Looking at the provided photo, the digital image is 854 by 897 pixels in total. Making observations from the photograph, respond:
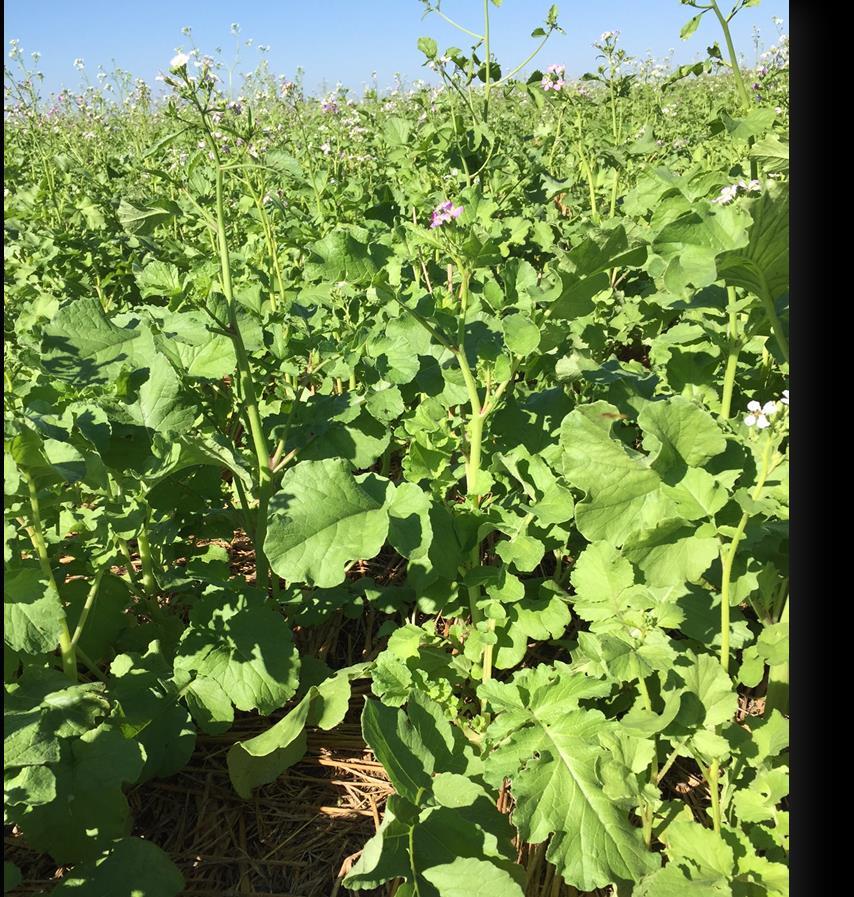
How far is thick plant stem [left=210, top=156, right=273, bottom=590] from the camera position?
1.72 metres

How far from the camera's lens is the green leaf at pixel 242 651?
1.65 metres

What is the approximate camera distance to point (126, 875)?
130 cm

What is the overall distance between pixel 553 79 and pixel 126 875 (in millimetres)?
4068

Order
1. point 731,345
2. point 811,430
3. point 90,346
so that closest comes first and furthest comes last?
point 811,430 → point 90,346 → point 731,345

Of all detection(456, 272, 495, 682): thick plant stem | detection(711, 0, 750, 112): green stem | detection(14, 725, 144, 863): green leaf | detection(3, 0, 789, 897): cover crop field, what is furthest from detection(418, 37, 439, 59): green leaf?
detection(14, 725, 144, 863): green leaf

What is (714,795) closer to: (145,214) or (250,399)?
(250,399)

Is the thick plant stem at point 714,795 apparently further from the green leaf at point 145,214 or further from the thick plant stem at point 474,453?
the green leaf at point 145,214

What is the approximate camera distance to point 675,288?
140 centimetres

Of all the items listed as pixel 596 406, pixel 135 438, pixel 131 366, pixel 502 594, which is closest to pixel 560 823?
pixel 502 594

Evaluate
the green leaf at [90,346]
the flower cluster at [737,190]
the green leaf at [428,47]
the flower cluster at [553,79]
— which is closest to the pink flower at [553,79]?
the flower cluster at [553,79]

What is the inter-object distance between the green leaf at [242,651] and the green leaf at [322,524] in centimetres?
28

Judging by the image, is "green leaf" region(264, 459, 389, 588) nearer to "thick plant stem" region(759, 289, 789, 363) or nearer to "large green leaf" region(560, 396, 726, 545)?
"large green leaf" region(560, 396, 726, 545)

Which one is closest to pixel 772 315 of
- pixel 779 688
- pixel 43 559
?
pixel 779 688

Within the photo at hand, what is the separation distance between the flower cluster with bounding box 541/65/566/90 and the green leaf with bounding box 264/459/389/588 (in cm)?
326
